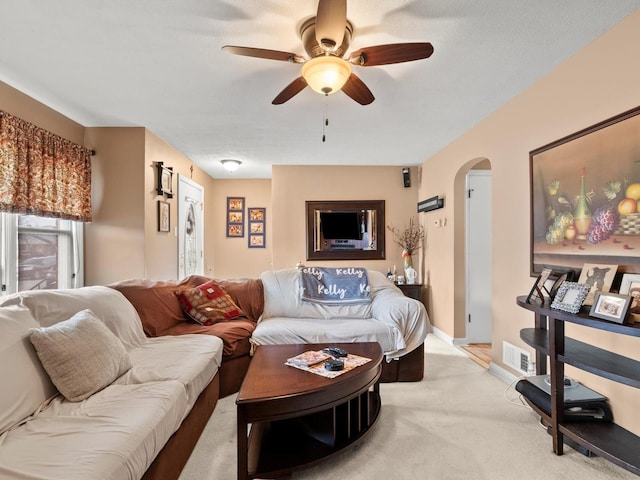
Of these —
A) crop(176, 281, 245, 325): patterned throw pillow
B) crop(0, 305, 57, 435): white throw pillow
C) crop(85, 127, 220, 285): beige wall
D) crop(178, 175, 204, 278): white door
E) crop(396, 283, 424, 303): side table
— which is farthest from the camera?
crop(396, 283, 424, 303): side table

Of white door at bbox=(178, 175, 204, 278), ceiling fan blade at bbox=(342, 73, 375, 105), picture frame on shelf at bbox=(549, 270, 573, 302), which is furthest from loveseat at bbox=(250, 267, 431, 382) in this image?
ceiling fan blade at bbox=(342, 73, 375, 105)

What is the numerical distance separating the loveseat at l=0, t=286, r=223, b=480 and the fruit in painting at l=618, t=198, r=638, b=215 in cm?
259

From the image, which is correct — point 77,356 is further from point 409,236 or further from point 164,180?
point 409,236

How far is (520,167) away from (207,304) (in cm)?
299

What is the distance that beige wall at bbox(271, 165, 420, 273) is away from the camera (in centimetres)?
514

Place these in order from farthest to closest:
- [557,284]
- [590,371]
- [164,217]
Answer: [164,217]
[557,284]
[590,371]

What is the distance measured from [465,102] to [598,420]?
96.3 inches

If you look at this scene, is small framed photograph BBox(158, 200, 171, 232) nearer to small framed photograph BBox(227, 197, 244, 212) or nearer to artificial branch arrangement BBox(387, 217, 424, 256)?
small framed photograph BBox(227, 197, 244, 212)

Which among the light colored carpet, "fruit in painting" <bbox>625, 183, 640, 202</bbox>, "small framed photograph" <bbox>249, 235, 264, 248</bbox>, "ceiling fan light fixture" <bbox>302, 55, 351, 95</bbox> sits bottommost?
Result: the light colored carpet

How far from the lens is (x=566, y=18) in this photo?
1812 mm

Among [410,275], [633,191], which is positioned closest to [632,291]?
[633,191]

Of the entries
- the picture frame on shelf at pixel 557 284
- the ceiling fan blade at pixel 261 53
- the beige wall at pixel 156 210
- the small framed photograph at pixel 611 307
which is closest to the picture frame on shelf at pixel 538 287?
the picture frame on shelf at pixel 557 284

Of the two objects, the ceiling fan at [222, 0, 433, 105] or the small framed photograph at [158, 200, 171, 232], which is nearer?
the ceiling fan at [222, 0, 433, 105]

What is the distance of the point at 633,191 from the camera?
177cm
